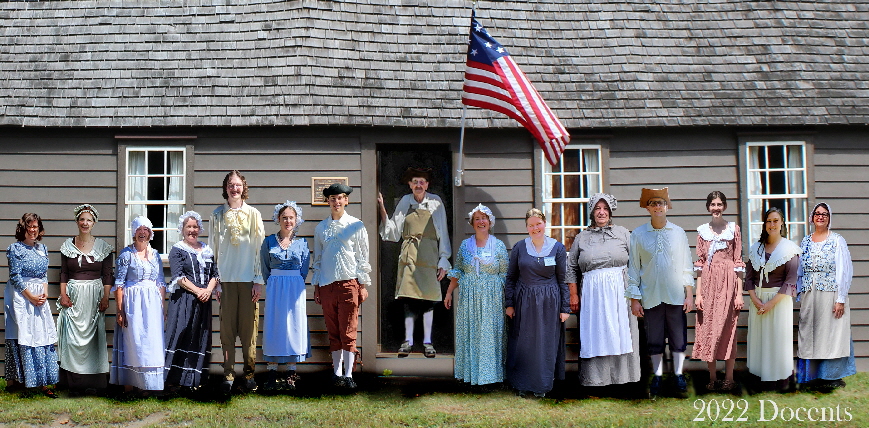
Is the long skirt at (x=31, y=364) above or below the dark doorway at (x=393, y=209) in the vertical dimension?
below

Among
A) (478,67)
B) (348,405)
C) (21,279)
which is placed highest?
(478,67)

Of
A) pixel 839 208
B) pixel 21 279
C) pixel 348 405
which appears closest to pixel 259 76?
pixel 21 279

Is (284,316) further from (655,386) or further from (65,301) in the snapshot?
(655,386)

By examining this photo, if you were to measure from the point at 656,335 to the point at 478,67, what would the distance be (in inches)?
120

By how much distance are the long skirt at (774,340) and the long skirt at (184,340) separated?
5.22 metres

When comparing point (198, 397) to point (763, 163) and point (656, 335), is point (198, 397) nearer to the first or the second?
point (656, 335)

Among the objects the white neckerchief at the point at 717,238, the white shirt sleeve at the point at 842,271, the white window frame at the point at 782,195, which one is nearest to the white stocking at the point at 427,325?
the white neckerchief at the point at 717,238

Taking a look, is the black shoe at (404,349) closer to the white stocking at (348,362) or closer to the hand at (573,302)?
the white stocking at (348,362)

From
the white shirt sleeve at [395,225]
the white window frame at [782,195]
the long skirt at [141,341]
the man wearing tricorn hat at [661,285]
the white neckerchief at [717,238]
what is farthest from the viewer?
the white window frame at [782,195]

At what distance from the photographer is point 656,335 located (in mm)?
7434

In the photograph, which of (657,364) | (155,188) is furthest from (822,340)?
(155,188)

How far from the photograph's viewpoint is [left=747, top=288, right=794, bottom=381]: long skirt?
769cm

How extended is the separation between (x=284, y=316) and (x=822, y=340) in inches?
200

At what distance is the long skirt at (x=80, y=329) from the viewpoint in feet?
25.3
